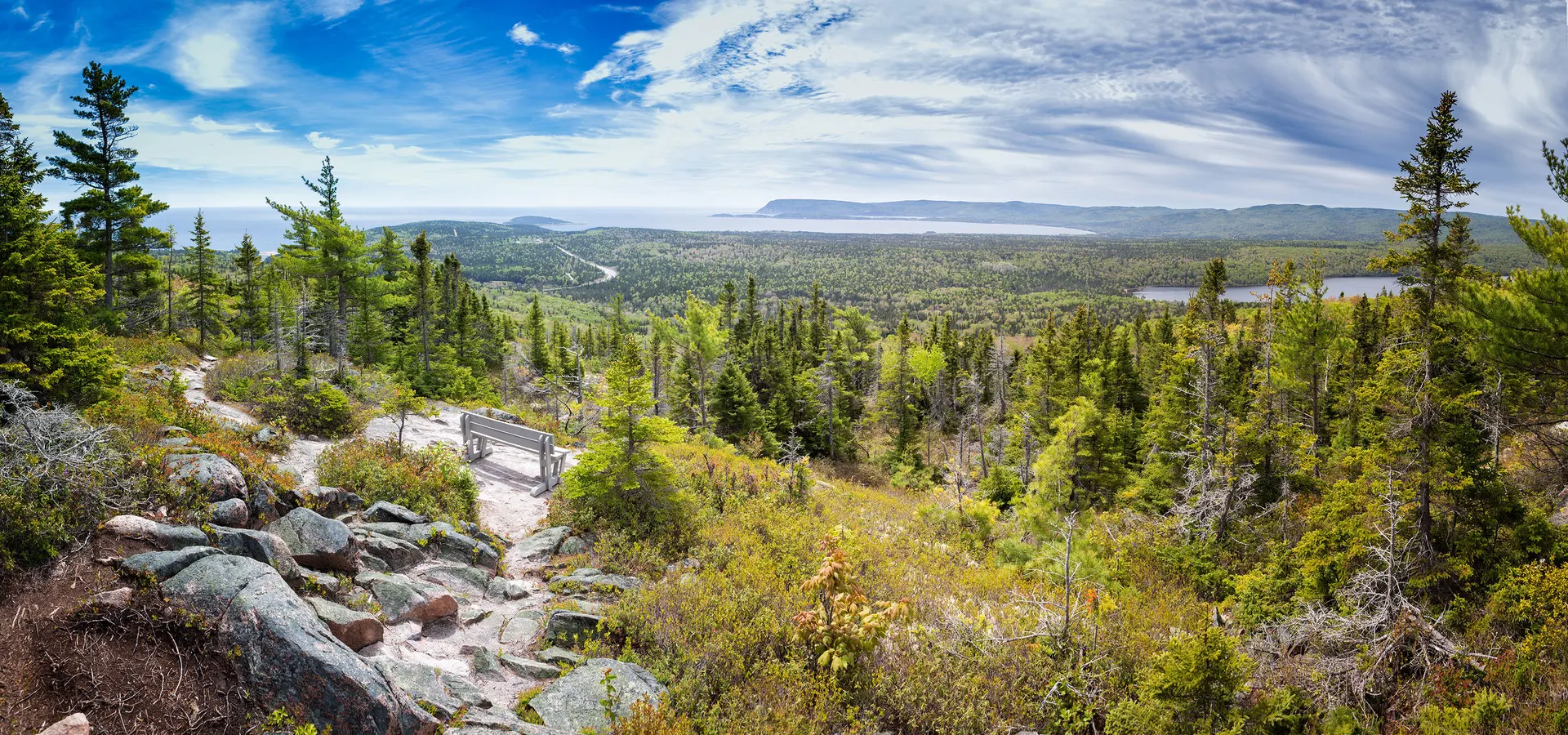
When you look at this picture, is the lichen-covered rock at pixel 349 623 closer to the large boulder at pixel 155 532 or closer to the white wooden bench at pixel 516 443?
the large boulder at pixel 155 532

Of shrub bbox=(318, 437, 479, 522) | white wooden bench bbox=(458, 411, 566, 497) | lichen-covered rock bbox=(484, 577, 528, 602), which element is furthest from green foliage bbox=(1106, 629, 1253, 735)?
white wooden bench bbox=(458, 411, 566, 497)

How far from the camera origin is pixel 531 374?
53.6 meters

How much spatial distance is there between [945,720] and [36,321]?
12.9 metres

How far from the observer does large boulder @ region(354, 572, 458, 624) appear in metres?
7.27

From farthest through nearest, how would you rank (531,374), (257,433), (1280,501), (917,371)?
(531,374)
(917,371)
(1280,501)
(257,433)

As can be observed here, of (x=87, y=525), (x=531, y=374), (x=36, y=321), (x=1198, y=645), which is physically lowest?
(x=531, y=374)

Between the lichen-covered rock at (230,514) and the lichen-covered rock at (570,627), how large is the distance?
366cm

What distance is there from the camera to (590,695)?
241 inches

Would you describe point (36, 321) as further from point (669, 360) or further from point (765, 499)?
point (669, 360)

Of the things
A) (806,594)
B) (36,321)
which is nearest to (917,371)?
(806,594)

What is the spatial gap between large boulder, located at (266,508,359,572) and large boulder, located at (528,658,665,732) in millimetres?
3290

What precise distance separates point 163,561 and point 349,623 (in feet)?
5.14

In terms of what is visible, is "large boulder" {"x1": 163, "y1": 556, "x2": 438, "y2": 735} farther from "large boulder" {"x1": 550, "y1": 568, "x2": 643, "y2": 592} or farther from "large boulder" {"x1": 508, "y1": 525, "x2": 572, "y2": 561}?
"large boulder" {"x1": 508, "y1": 525, "x2": 572, "y2": 561}

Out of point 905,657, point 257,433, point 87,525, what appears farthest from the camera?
point 257,433
